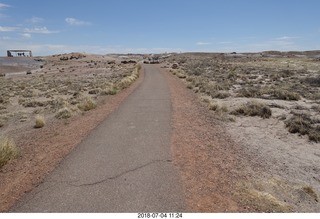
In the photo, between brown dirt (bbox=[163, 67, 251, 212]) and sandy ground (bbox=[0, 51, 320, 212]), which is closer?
brown dirt (bbox=[163, 67, 251, 212])

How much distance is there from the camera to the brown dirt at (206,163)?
23.0 feet

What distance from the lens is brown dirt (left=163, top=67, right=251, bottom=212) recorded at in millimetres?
7004

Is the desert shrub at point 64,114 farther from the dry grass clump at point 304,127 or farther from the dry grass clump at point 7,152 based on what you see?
the dry grass clump at point 304,127

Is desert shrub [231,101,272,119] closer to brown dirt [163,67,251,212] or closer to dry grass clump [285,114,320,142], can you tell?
dry grass clump [285,114,320,142]

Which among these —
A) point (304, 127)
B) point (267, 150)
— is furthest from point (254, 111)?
point (267, 150)

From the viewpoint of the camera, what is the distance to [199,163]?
9.48 metres

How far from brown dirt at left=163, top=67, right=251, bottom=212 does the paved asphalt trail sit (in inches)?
13.1

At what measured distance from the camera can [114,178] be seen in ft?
26.4

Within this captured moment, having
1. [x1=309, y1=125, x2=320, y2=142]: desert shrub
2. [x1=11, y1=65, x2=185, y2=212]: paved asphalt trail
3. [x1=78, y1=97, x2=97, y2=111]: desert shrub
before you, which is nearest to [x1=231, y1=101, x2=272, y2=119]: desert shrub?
[x1=309, y1=125, x2=320, y2=142]: desert shrub

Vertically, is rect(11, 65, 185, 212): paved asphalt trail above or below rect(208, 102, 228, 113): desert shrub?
above

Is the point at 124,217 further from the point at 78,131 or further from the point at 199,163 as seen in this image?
the point at 78,131

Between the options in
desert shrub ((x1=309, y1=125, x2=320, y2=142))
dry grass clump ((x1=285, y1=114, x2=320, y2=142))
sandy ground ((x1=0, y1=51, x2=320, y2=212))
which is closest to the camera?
sandy ground ((x1=0, y1=51, x2=320, y2=212))

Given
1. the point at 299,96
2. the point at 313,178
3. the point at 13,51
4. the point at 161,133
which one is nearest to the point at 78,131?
the point at 161,133

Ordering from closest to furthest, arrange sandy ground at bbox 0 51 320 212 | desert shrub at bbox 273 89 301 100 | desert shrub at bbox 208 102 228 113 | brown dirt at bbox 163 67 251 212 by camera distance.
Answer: brown dirt at bbox 163 67 251 212, sandy ground at bbox 0 51 320 212, desert shrub at bbox 208 102 228 113, desert shrub at bbox 273 89 301 100
